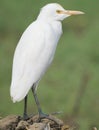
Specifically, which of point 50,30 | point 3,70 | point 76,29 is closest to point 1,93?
point 3,70

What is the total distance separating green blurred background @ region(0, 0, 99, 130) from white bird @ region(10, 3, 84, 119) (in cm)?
476

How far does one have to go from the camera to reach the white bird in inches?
349

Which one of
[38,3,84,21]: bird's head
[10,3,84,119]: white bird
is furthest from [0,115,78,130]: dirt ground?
[38,3,84,21]: bird's head

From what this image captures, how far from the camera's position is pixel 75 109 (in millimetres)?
14648

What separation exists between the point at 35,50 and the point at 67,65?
727 cm

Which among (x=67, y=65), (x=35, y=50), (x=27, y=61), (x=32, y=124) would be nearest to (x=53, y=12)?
(x=35, y=50)

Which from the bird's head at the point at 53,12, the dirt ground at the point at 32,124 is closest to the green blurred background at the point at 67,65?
the bird's head at the point at 53,12

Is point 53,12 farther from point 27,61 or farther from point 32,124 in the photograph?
point 32,124

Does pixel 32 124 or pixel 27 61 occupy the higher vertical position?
Result: pixel 27 61

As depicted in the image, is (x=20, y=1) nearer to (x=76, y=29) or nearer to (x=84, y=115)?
(x=76, y=29)

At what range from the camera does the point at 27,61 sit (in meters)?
8.95

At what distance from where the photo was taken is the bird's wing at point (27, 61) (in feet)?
29.0

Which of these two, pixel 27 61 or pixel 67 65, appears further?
pixel 67 65

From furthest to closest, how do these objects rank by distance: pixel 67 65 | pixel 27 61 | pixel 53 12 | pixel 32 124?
pixel 67 65
pixel 53 12
pixel 27 61
pixel 32 124
